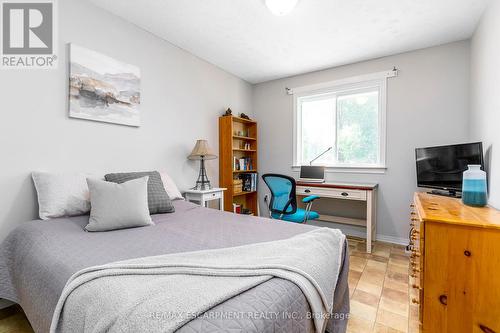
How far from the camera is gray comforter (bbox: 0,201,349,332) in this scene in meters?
0.75

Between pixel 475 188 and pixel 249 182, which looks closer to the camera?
pixel 475 188

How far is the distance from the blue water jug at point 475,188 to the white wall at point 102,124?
2.75m

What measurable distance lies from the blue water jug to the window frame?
1.48 meters

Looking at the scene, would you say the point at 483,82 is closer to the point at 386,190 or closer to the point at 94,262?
the point at 386,190

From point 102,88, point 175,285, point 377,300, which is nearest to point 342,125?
point 377,300

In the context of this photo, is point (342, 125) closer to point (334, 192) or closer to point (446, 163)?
point (334, 192)

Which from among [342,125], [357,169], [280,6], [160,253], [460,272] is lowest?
[460,272]

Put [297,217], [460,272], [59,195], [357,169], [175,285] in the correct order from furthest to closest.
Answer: [357,169]
[297,217]
[59,195]
[460,272]
[175,285]

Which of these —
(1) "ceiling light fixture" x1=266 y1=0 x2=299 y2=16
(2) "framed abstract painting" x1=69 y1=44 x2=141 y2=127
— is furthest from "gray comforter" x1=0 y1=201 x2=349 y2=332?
(1) "ceiling light fixture" x1=266 y1=0 x2=299 y2=16

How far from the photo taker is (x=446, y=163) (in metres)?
2.35

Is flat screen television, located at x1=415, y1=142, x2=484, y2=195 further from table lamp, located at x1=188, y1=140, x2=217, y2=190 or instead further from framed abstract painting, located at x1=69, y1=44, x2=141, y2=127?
framed abstract painting, located at x1=69, y1=44, x2=141, y2=127

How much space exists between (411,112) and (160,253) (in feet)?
10.8

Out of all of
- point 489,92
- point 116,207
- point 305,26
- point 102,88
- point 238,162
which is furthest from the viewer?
point 238,162

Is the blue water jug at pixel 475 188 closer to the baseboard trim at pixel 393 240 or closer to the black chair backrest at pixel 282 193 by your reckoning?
the black chair backrest at pixel 282 193
